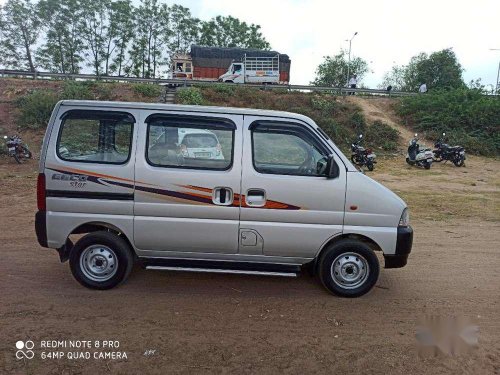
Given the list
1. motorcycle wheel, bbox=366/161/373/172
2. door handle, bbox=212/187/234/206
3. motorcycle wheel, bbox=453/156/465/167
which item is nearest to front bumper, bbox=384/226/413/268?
door handle, bbox=212/187/234/206

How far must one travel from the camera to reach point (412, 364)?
339cm

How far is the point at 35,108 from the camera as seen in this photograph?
19266 mm

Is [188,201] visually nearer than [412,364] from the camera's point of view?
No

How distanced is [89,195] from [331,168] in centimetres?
271

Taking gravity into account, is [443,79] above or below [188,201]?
above

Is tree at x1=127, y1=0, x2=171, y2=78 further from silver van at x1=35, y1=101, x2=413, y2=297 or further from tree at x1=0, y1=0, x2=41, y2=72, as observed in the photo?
silver van at x1=35, y1=101, x2=413, y2=297

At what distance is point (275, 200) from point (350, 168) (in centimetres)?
92

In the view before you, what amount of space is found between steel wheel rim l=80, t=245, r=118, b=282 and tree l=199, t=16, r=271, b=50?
176ft

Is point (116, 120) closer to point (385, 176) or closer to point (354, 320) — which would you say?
point (354, 320)

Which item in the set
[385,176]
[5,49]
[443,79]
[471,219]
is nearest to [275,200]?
[471,219]

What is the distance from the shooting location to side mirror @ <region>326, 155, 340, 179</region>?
170 inches

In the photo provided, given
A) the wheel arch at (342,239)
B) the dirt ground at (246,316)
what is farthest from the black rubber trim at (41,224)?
the wheel arch at (342,239)

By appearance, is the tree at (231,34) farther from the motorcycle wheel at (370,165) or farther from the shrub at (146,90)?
the motorcycle wheel at (370,165)

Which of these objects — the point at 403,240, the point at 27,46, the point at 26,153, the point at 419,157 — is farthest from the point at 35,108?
the point at 27,46
